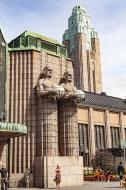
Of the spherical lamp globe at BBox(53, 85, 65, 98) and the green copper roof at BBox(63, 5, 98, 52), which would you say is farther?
the green copper roof at BBox(63, 5, 98, 52)

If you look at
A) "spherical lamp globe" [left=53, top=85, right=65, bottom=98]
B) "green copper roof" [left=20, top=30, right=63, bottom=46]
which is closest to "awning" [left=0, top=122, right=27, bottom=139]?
"spherical lamp globe" [left=53, top=85, right=65, bottom=98]

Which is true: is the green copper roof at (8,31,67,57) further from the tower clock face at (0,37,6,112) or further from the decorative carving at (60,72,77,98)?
the decorative carving at (60,72,77,98)

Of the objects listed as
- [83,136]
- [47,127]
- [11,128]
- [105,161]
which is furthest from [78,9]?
[11,128]

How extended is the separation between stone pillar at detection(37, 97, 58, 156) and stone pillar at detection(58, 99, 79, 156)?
1357mm

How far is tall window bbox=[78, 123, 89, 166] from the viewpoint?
2648 inches

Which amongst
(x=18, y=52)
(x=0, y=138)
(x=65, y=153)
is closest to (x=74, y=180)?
(x=65, y=153)

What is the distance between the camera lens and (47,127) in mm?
29281

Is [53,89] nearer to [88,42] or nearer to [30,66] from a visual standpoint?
[30,66]

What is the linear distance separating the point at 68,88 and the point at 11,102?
5.16 m

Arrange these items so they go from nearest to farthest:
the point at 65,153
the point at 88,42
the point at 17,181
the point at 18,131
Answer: the point at 18,131, the point at 17,181, the point at 65,153, the point at 88,42

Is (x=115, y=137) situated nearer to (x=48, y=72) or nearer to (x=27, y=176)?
(x=48, y=72)

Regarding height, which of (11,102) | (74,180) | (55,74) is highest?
(55,74)

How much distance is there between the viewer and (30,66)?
3077cm

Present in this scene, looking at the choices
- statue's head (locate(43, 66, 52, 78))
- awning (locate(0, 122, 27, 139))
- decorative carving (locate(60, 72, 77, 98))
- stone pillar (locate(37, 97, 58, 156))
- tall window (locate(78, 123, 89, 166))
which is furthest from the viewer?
tall window (locate(78, 123, 89, 166))
